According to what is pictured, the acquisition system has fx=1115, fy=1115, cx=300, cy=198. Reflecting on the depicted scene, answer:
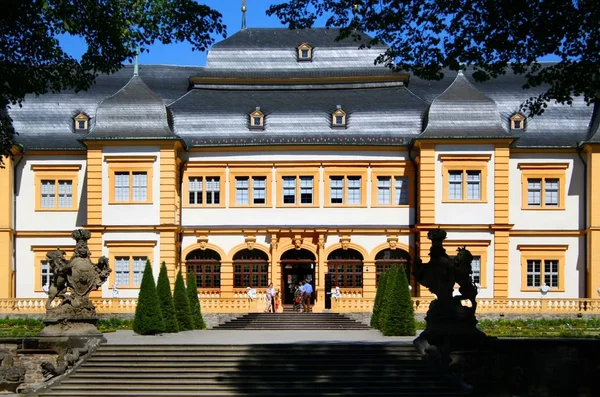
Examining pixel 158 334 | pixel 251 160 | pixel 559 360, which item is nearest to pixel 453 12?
pixel 559 360

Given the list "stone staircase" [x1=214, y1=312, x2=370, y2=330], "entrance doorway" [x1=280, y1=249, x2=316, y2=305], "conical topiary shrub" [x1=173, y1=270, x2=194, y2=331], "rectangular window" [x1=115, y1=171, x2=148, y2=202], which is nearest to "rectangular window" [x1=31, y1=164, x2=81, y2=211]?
"rectangular window" [x1=115, y1=171, x2=148, y2=202]

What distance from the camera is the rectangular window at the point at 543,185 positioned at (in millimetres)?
47562

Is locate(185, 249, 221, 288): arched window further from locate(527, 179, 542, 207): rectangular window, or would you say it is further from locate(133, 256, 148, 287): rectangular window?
locate(527, 179, 542, 207): rectangular window

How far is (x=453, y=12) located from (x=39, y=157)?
3120 centimetres

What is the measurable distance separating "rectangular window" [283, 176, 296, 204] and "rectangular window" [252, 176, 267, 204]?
2.81 ft

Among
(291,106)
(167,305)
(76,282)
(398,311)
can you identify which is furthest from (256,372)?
(291,106)

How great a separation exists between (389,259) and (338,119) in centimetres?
638

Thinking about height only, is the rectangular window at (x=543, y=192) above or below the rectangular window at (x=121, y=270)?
above

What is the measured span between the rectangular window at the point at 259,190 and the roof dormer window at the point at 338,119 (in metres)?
3.82

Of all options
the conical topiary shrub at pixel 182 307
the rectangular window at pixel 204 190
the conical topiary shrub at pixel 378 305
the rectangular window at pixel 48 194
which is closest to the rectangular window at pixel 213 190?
the rectangular window at pixel 204 190

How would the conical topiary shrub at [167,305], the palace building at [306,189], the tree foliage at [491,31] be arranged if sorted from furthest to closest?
the palace building at [306,189]
the conical topiary shrub at [167,305]
the tree foliage at [491,31]

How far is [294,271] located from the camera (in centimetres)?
4825

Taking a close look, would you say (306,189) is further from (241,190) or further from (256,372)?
(256,372)

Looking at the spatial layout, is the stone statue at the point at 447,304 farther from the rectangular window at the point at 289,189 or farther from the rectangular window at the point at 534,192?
the rectangular window at the point at 534,192
